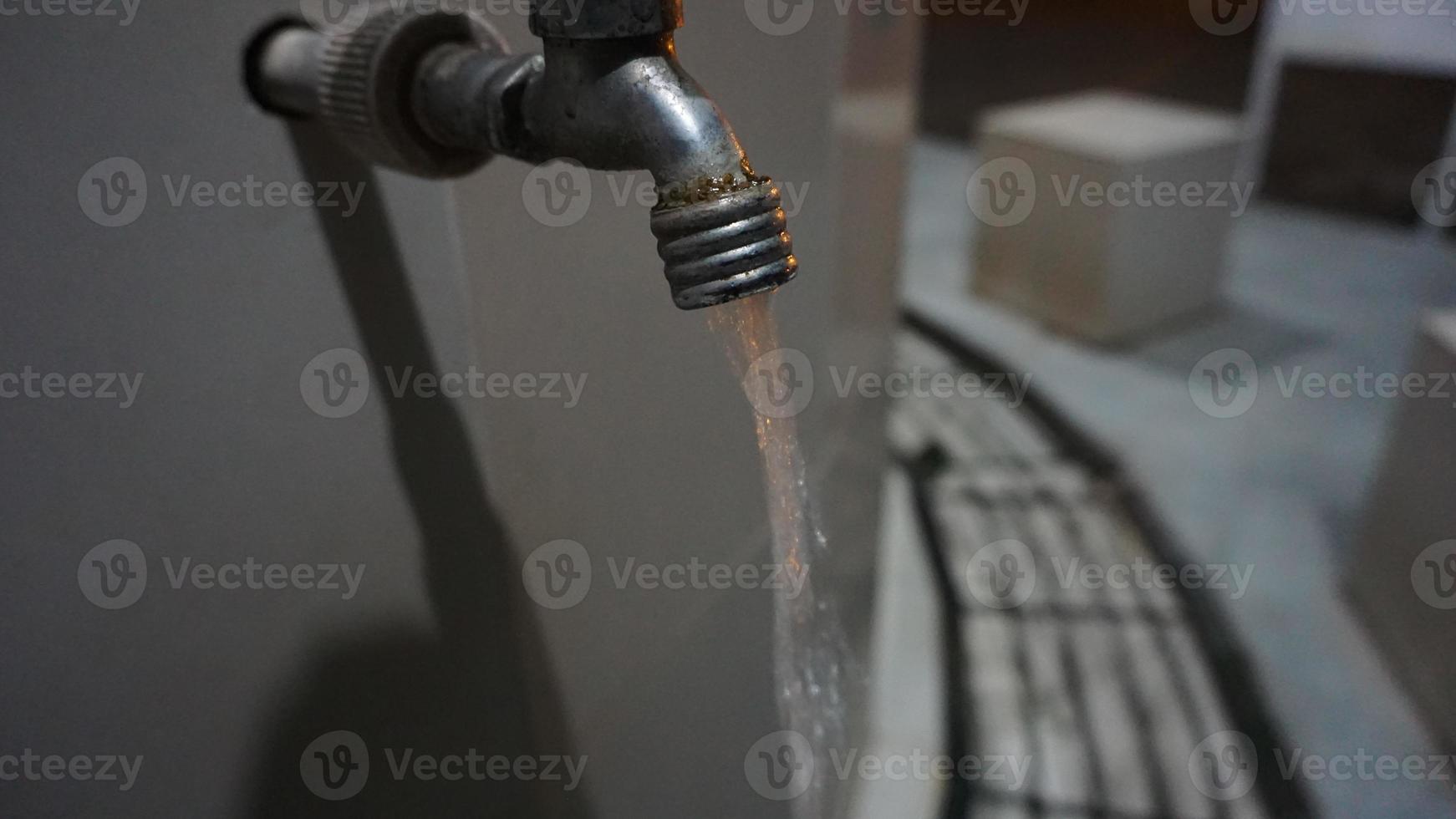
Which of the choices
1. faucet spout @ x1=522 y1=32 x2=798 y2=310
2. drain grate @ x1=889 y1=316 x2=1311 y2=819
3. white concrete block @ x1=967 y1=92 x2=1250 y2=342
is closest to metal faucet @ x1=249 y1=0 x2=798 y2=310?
faucet spout @ x1=522 y1=32 x2=798 y2=310

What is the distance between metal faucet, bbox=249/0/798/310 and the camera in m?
0.36

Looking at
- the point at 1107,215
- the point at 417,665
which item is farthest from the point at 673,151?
the point at 1107,215

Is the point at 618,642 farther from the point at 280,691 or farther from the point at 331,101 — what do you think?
the point at 331,101

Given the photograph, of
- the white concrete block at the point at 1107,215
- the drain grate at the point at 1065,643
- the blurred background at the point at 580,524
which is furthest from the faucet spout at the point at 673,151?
the white concrete block at the point at 1107,215

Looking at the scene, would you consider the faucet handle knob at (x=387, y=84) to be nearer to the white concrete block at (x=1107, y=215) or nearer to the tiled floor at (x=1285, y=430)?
the tiled floor at (x=1285, y=430)

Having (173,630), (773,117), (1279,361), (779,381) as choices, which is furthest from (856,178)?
(1279,361)

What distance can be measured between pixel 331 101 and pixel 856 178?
614 mm

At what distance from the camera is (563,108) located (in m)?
0.40

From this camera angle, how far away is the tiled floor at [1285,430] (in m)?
1.24

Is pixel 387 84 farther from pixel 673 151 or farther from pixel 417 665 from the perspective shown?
pixel 417 665

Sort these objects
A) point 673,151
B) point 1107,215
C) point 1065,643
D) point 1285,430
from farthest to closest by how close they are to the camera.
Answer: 1. point 1107,215
2. point 1285,430
3. point 1065,643
4. point 673,151

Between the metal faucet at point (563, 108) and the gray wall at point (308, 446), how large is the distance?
0.05m

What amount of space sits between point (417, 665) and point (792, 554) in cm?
26

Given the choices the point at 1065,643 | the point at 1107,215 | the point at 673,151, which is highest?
the point at 673,151
